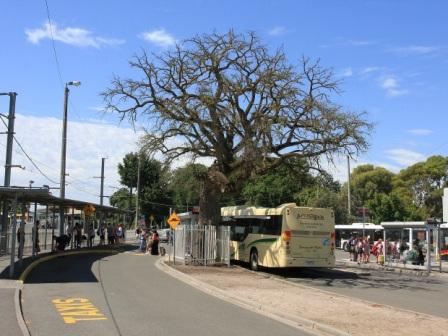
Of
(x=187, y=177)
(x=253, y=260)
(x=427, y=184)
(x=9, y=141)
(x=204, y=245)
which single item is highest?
(x=427, y=184)

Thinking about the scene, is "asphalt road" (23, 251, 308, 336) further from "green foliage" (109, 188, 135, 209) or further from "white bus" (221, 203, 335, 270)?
"green foliage" (109, 188, 135, 209)

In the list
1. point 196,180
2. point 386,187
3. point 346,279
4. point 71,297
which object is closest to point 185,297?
point 71,297

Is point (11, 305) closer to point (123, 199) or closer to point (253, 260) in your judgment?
point (253, 260)

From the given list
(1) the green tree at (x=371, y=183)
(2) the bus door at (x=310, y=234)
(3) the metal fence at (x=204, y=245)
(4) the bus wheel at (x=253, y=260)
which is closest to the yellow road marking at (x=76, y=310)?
(3) the metal fence at (x=204, y=245)

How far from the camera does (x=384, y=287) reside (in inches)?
812

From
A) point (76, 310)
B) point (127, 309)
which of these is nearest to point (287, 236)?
point (127, 309)

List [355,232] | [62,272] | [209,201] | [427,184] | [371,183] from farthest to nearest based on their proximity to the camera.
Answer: [371,183], [427,184], [355,232], [209,201], [62,272]

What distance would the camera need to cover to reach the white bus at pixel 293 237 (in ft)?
80.6

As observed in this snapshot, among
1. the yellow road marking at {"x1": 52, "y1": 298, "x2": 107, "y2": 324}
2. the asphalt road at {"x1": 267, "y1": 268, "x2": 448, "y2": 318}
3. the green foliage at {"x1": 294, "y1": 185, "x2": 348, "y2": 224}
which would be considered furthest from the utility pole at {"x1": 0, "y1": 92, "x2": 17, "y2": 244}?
the green foliage at {"x1": 294, "y1": 185, "x2": 348, "y2": 224}

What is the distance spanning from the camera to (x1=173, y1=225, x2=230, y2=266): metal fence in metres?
25.9

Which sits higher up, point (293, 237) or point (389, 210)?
point (389, 210)

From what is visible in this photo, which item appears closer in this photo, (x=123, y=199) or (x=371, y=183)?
(x=371, y=183)

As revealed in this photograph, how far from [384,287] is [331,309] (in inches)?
322

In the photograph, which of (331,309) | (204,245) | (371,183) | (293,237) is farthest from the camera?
(371,183)
